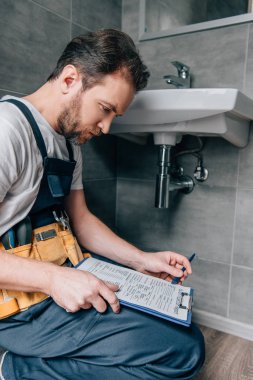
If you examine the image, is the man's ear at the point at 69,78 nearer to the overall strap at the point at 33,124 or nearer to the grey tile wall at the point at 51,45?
the overall strap at the point at 33,124

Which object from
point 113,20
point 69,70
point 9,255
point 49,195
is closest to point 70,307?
point 9,255

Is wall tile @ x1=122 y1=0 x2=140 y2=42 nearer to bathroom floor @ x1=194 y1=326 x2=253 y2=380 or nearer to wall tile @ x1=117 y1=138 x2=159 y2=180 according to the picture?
wall tile @ x1=117 y1=138 x2=159 y2=180

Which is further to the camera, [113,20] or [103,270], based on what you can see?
[113,20]

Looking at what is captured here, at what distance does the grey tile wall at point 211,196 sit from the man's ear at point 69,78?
0.69 metres

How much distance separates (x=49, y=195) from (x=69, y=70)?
12.7 inches

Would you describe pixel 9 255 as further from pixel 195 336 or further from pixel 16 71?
pixel 16 71

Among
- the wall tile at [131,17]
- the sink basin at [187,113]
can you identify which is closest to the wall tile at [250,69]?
the sink basin at [187,113]

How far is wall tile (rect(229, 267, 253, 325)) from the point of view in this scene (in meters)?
1.34

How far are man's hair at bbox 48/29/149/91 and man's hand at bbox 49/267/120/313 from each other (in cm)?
46

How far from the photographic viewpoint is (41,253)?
2.64ft

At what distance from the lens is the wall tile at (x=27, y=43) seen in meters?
1.08

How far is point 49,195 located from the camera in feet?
2.80

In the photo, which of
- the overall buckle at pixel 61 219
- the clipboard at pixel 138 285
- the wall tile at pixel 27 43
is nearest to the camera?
the clipboard at pixel 138 285

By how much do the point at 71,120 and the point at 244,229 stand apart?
2.77 feet
